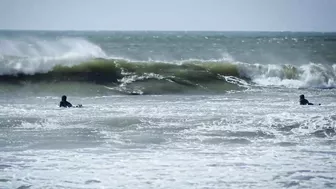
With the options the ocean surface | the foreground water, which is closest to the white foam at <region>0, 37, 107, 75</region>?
the ocean surface

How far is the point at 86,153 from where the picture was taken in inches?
396

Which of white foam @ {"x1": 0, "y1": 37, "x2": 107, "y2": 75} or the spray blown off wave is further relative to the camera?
white foam @ {"x1": 0, "y1": 37, "x2": 107, "y2": 75}

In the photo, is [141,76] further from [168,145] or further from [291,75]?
[168,145]

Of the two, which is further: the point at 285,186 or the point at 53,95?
the point at 53,95

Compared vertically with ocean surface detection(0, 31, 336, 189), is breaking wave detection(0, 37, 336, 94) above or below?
above

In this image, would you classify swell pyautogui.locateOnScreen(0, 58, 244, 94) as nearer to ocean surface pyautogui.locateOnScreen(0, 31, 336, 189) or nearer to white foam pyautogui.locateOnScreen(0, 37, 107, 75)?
ocean surface pyautogui.locateOnScreen(0, 31, 336, 189)

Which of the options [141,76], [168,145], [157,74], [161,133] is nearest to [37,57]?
[141,76]

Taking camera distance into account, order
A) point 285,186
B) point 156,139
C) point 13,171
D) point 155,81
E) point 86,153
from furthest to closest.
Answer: point 155,81
point 156,139
point 86,153
point 13,171
point 285,186

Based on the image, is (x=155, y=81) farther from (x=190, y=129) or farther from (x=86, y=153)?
(x=86, y=153)

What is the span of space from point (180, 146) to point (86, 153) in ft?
6.73

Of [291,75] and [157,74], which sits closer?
[157,74]

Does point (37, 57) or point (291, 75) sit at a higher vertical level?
point (37, 57)

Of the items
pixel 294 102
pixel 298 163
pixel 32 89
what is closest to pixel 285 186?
pixel 298 163

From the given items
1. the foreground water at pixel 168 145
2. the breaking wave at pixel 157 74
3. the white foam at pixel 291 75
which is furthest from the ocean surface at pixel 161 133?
the white foam at pixel 291 75
